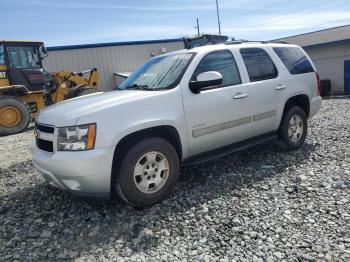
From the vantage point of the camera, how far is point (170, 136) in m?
4.37

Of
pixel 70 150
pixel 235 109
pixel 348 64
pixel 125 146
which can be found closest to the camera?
pixel 70 150

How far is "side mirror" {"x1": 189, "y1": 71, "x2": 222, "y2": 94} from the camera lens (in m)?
4.33

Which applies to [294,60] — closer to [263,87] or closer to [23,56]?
[263,87]

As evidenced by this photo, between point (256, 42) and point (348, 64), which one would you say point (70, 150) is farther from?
point (348, 64)

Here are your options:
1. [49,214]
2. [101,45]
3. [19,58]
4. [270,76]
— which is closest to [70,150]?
[49,214]

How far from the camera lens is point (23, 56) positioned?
505 inches

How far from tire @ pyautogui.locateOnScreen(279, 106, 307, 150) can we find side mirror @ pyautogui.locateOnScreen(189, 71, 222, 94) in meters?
2.03

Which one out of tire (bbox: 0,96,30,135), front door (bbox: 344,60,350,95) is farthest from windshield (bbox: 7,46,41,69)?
front door (bbox: 344,60,350,95)

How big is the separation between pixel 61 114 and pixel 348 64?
1821 cm

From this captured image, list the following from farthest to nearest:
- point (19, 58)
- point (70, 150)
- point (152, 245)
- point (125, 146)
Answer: point (19, 58) → point (125, 146) → point (70, 150) → point (152, 245)

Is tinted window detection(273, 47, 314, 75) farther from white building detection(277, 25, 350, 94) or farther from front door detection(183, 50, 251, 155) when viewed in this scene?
white building detection(277, 25, 350, 94)

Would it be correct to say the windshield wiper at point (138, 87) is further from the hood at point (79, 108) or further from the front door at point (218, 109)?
the front door at point (218, 109)

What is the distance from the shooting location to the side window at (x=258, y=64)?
5.32 m

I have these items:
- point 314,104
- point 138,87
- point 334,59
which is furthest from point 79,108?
point 334,59
